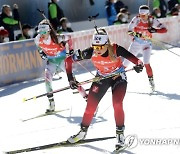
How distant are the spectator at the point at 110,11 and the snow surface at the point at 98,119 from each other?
5.37 metres

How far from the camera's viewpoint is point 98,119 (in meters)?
8.71

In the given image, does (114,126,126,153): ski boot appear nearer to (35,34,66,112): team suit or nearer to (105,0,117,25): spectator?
(35,34,66,112): team suit

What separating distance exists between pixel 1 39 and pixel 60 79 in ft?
7.19

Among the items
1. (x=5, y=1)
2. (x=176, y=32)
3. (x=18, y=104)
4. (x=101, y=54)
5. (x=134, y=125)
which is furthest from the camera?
(x=176, y=32)

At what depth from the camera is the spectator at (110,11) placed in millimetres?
17625

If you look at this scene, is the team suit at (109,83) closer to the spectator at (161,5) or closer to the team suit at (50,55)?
the team suit at (50,55)

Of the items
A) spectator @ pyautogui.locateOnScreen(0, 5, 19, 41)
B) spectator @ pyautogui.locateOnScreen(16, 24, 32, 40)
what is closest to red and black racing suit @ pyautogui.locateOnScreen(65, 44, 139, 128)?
spectator @ pyautogui.locateOnScreen(0, 5, 19, 41)

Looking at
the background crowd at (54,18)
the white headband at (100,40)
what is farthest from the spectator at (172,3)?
the white headband at (100,40)

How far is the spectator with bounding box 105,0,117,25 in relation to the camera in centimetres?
1762

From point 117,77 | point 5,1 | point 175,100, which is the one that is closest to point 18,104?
point 175,100

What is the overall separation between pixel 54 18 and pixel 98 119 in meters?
7.94

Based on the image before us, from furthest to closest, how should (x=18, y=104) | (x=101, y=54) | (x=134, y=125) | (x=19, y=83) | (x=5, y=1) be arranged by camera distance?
(x=5, y=1), (x=19, y=83), (x=18, y=104), (x=134, y=125), (x=101, y=54)

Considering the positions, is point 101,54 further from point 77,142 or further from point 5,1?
point 5,1

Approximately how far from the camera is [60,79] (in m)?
13.7
